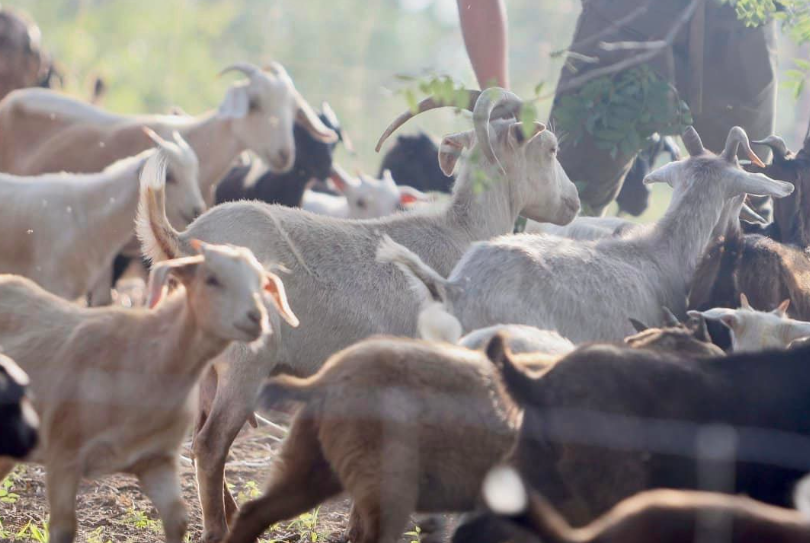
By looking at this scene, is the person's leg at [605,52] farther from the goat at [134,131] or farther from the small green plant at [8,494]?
the small green plant at [8,494]

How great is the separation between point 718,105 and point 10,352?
14.5ft

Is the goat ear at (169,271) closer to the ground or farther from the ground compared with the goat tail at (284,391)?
farther from the ground

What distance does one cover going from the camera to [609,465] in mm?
3125

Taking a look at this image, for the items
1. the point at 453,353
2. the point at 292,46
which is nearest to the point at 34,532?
the point at 453,353

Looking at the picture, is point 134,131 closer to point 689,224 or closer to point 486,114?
point 486,114

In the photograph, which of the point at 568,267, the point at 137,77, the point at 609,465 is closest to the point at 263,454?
the point at 568,267

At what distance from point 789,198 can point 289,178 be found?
3.97 metres

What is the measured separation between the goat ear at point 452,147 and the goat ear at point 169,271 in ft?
7.33

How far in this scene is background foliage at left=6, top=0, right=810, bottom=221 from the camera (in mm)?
24922

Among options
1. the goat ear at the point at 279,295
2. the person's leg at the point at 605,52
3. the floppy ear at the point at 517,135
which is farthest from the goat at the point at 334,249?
the person's leg at the point at 605,52

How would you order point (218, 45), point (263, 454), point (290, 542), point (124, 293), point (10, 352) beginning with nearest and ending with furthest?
point (10, 352), point (290, 542), point (263, 454), point (124, 293), point (218, 45)

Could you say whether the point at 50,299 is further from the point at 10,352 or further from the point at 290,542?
the point at 290,542

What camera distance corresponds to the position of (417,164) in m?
10.8

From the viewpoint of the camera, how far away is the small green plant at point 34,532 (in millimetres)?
4126
